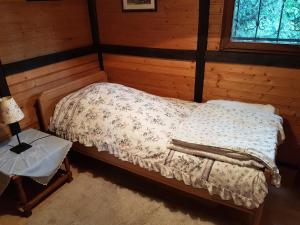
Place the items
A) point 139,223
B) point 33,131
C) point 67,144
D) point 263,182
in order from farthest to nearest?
point 33,131 < point 67,144 < point 139,223 < point 263,182

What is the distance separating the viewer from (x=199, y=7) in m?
2.41

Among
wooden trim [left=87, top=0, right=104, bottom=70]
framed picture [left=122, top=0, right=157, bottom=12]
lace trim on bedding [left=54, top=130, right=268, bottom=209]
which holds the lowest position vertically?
lace trim on bedding [left=54, top=130, right=268, bottom=209]

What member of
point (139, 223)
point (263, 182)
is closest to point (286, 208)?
point (263, 182)

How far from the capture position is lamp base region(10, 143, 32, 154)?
6.72ft

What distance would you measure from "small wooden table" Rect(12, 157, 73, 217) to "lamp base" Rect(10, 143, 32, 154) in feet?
0.80

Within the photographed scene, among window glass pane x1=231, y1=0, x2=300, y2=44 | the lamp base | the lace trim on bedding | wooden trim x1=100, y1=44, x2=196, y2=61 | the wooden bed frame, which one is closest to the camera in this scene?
the lace trim on bedding

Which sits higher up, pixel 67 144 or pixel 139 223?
pixel 67 144

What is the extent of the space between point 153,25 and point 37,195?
2079mm

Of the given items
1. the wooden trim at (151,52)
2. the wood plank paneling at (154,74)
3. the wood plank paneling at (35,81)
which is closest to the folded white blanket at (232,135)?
the wood plank paneling at (154,74)

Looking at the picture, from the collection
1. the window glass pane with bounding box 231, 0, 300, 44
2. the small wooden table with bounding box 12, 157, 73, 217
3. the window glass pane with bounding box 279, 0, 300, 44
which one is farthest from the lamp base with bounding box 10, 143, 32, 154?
the window glass pane with bounding box 279, 0, 300, 44

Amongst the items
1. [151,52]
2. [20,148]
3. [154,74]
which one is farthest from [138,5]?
[20,148]

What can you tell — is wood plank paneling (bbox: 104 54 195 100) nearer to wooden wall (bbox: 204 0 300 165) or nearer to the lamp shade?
wooden wall (bbox: 204 0 300 165)

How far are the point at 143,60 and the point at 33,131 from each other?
1.45 m

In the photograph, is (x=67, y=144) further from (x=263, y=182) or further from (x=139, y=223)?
(x=263, y=182)
